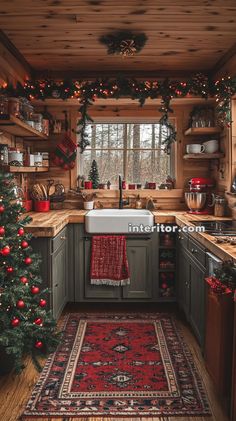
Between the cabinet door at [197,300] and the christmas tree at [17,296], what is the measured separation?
1.04 metres

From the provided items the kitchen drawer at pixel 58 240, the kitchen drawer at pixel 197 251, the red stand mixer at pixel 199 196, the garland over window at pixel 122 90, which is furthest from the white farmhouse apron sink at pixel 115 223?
the garland over window at pixel 122 90

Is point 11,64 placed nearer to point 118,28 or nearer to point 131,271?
point 118,28

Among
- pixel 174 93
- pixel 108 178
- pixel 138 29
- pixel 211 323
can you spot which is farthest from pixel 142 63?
pixel 211 323

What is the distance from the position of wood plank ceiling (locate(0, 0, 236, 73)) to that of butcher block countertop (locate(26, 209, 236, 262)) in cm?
154

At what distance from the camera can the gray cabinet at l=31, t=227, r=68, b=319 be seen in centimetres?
327

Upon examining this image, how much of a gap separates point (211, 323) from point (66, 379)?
1.03m

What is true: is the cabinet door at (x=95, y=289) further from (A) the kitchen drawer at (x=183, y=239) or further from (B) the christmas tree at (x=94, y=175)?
(B) the christmas tree at (x=94, y=175)

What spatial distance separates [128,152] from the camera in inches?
188

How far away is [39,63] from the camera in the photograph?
13.9 ft

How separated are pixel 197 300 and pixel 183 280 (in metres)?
0.63

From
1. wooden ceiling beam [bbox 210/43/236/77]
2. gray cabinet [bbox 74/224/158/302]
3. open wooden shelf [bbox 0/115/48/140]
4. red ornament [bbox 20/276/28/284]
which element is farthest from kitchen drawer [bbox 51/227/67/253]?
wooden ceiling beam [bbox 210/43/236/77]

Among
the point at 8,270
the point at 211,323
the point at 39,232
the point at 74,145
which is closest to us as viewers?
the point at 211,323

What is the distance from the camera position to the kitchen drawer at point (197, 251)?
2924 mm

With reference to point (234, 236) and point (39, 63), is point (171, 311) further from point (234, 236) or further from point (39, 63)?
point (39, 63)
